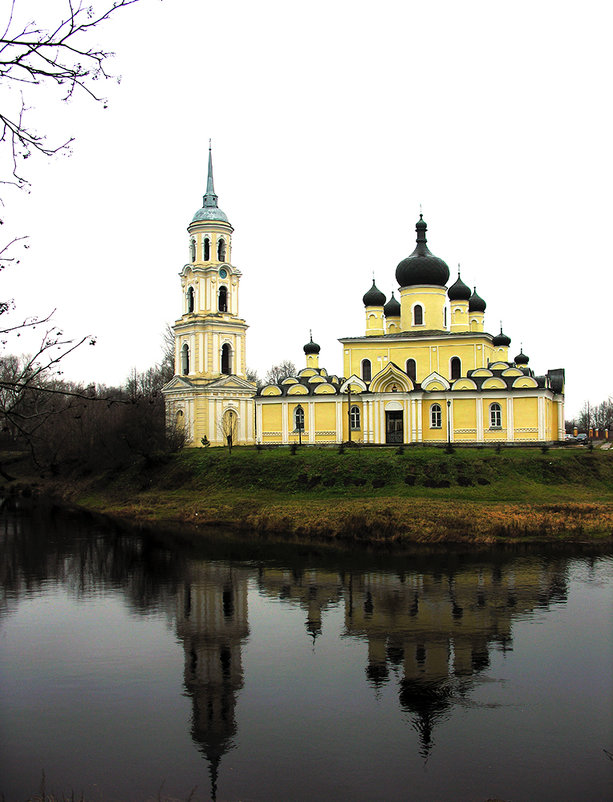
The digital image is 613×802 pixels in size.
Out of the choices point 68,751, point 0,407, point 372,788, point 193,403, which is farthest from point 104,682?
point 193,403

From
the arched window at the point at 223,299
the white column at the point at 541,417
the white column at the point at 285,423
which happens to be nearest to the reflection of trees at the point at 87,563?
the white column at the point at 285,423

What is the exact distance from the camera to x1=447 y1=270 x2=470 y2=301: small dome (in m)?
43.2

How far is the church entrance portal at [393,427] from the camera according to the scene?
37906 millimetres

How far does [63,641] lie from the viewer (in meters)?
13.6

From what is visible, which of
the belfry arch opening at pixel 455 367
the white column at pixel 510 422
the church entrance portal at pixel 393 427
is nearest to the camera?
the white column at pixel 510 422

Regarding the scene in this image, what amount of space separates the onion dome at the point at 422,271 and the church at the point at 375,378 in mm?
54

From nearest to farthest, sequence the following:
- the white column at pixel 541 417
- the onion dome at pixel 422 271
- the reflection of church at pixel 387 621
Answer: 1. the reflection of church at pixel 387 621
2. the white column at pixel 541 417
3. the onion dome at pixel 422 271

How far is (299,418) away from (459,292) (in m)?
11.8

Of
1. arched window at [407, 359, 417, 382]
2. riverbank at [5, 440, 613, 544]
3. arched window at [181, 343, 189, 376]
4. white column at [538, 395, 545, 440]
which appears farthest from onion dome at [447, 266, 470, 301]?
arched window at [181, 343, 189, 376]

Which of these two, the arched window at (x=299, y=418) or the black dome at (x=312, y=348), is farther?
the black dome at (x=312, y=348)

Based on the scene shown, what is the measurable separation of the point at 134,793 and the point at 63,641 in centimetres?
590

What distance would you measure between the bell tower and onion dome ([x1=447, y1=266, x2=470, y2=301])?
11.6 metres

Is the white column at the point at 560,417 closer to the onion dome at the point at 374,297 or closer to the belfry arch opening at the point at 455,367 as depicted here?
the belfry arch opening at the point at 455,367

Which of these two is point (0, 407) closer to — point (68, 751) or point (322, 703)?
point (68, 751)
